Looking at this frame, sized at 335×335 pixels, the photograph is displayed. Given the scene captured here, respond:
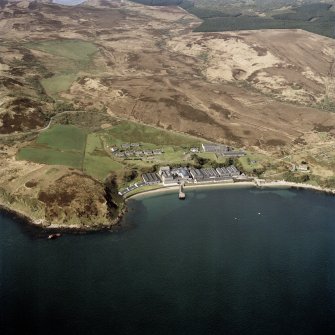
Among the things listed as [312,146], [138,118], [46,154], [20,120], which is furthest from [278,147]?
[20,120]

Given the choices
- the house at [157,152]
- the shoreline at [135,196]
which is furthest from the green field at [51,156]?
the house at [157,152]

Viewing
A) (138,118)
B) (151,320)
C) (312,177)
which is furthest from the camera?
(138,118)

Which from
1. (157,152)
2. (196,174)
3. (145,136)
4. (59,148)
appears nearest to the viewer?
(196,174)

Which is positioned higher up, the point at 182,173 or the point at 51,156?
the point at 51,156

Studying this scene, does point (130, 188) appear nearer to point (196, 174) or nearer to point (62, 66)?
point (196, 174)

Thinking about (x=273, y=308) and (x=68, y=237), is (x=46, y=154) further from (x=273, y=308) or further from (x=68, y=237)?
(x=273, y=308)

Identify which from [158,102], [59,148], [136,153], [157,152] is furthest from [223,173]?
[158,102]

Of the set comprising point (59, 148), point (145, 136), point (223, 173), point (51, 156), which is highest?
point (51, 156)

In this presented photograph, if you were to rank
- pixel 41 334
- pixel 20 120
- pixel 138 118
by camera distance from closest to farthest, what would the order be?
pixel 41 334 → pixel 20 120 → pixel 138 118
